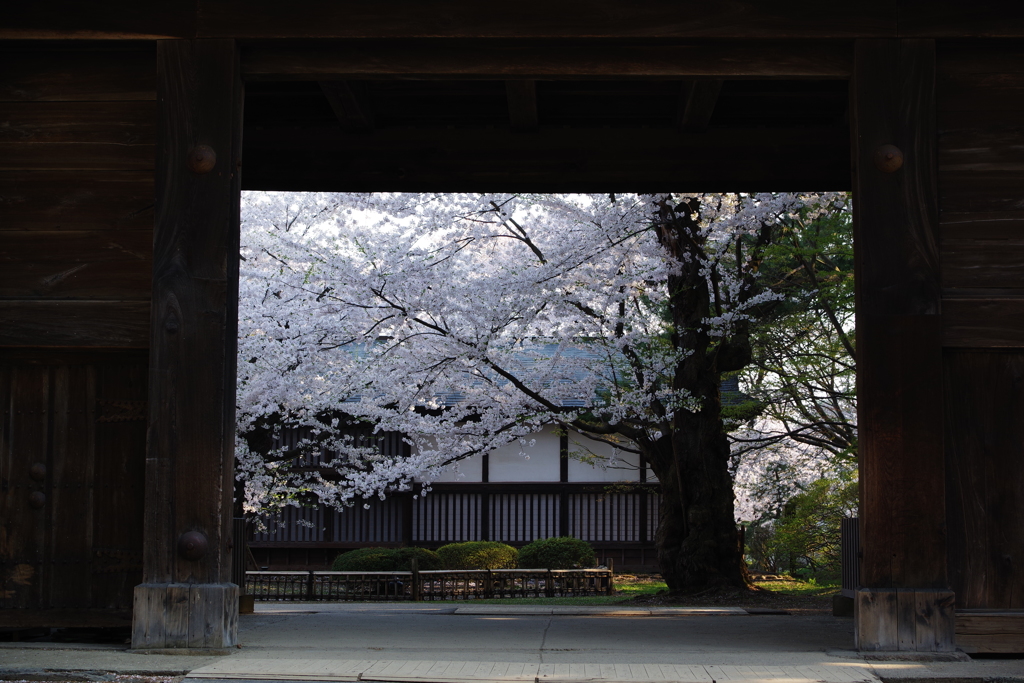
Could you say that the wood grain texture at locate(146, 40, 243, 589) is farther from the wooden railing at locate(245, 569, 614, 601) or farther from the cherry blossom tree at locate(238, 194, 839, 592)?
the wooden railing at locate(245, 569, 614, 601)

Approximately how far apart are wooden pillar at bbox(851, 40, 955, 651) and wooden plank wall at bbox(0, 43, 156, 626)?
3.59 metres

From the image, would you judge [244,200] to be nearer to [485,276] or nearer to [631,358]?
[485,276]

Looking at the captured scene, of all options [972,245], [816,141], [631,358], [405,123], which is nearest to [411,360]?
[631,358]

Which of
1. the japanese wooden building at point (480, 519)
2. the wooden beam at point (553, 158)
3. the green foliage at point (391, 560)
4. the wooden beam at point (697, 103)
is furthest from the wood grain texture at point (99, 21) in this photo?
the japanese wooden building at point (480, 519)

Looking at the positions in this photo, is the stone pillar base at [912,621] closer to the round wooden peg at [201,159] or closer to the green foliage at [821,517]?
the round wooden peg at [201,159]

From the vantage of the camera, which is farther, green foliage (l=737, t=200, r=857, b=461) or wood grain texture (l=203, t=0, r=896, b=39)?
green foliage (l=737, t=200, r=857, b=461)

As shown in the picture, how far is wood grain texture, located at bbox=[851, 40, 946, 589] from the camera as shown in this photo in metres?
4.46

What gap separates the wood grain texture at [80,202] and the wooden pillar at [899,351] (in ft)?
11.9

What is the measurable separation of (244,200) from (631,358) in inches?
307

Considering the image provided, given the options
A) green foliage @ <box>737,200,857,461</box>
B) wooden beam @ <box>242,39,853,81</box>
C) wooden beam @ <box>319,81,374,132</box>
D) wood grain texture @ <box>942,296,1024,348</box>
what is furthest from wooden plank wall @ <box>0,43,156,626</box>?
green foliage @ <box>737,200,857,461</box>

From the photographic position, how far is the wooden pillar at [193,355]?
443cm

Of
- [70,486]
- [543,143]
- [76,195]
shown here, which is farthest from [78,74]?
[543,143]

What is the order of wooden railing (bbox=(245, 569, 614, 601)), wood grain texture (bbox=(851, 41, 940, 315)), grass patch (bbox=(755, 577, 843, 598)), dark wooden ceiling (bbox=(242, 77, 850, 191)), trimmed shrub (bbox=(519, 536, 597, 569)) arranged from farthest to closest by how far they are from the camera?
trimmed shrub (bbox=(519, 536, 597, 569)) → grass patch (bbox=(755, 577, 843, 598)) → wooden railing (bbox=(245, 569, 614, 601)) → dark wooden ceiling (bbox=(242, 77, 850, 191)) → wood grain texture (bbox=(851, 41, 940, 315))

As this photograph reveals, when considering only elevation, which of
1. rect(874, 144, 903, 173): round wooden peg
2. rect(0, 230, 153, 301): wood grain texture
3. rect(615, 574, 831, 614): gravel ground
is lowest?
rect(615, 574, 831, 614): gravel ground
